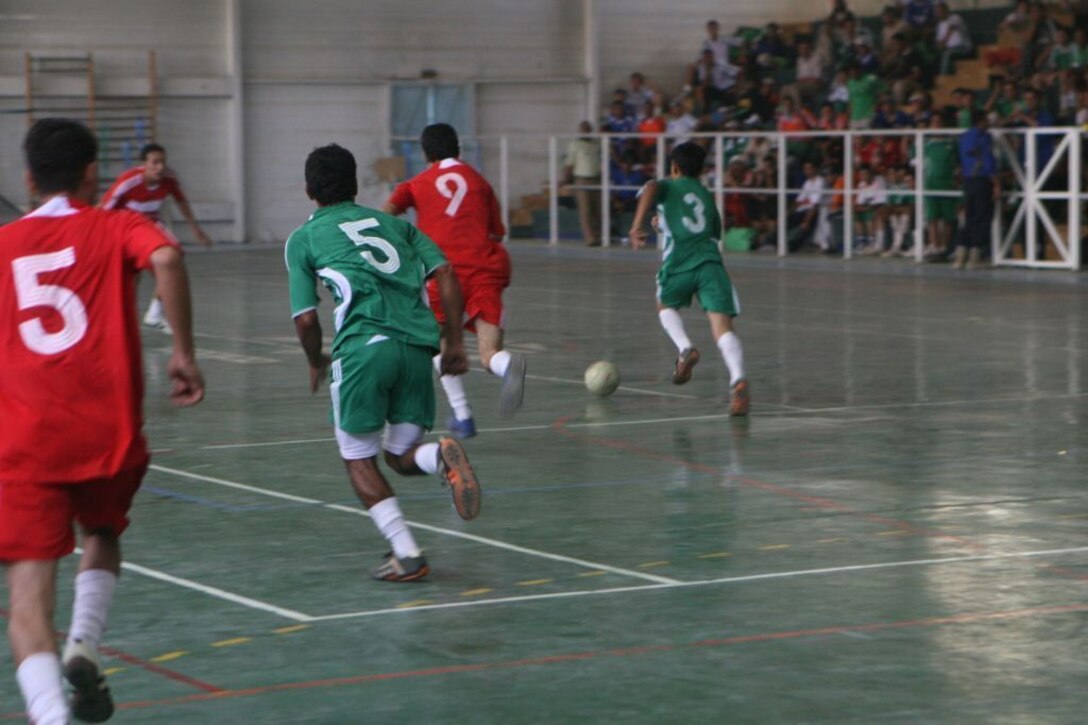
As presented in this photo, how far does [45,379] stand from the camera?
215 inches

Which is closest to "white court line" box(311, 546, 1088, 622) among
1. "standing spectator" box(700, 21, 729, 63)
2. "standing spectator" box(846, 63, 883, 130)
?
"standing spectator" box(846, 63, 883, 130)

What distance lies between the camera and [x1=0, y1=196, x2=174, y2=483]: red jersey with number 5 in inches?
214

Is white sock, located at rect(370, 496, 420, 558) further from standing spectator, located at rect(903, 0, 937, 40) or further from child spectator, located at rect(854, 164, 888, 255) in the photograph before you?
standing spectator, located at rect(903, 0, 937, 40)

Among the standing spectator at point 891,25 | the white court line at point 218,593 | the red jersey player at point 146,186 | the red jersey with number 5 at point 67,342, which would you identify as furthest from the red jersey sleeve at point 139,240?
the standing spectator at point 891,25

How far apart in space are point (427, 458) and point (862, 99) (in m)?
23.5

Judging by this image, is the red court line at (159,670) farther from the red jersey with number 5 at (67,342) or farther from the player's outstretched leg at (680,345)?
the player's outstretched leg at (680,345)

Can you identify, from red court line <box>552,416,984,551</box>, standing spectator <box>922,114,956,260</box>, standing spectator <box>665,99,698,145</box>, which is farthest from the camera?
standing spectator <box>665,99,698,145</box>

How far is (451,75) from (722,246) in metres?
9.21

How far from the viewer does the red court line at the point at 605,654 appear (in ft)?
20.3

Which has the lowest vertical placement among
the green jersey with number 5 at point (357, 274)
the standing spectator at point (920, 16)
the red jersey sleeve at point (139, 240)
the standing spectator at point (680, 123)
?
the green jersey with number 5 at point (357, 274)

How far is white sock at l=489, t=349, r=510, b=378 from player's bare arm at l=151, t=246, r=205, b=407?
254 inches

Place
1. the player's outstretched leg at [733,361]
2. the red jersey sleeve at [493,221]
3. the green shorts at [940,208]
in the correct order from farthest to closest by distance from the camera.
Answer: the green shorts at [940,208] → the player's outstretched leg at [733,361] → the red jersey sleeve at [493,221]

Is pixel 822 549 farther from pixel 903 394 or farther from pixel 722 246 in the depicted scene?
pixel 722 246

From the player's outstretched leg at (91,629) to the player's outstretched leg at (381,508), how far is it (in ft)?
6.93
